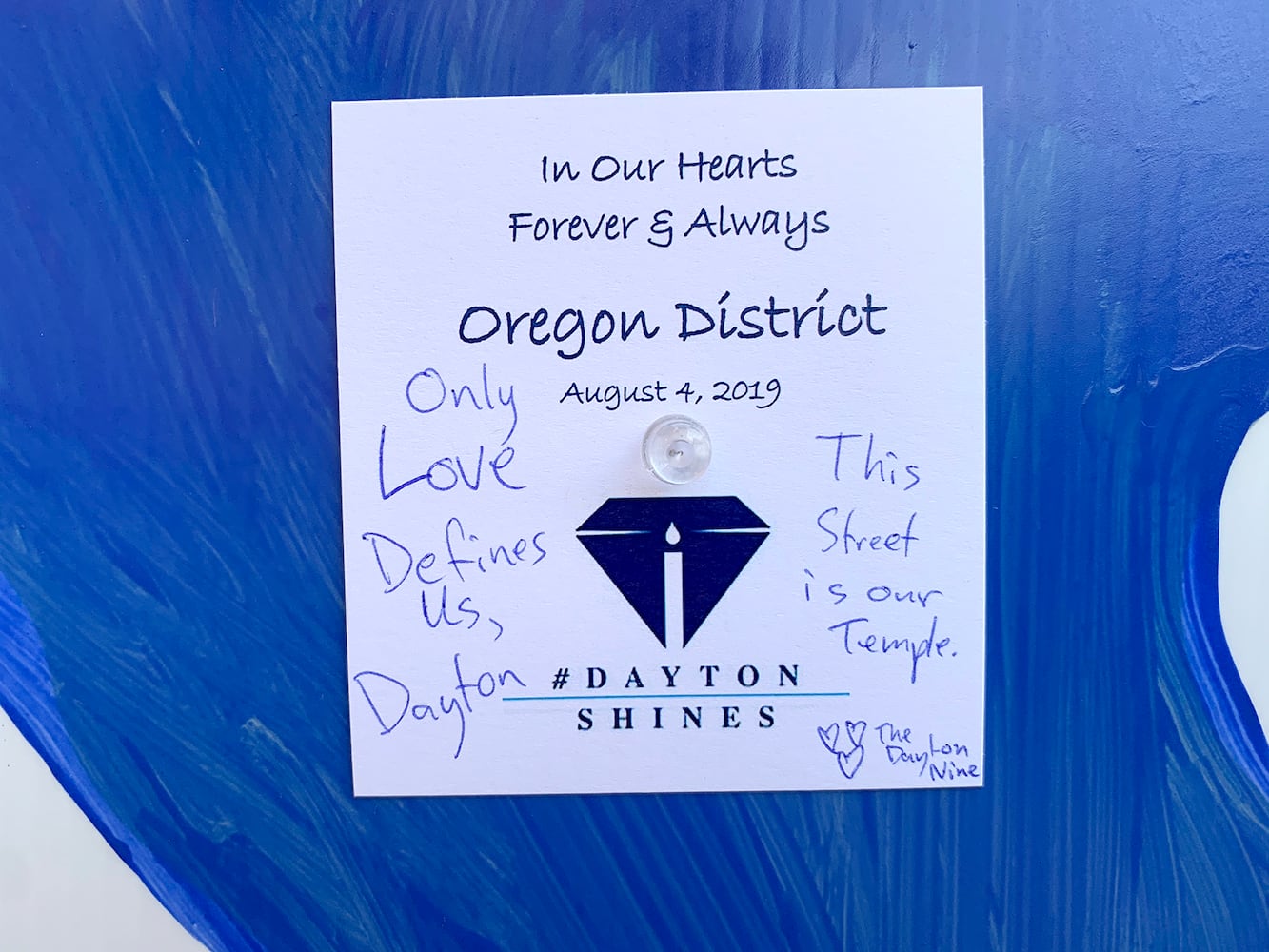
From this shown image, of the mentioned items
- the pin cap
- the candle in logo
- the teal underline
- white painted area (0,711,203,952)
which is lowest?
white painted area (0,711,203,952)

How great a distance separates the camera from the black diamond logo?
495 millimetres

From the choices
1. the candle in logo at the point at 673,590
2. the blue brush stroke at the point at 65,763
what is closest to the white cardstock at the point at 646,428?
the candle in logo at the point at 673,590

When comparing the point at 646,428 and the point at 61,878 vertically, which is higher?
the point at 646,428

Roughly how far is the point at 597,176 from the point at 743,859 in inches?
17.5

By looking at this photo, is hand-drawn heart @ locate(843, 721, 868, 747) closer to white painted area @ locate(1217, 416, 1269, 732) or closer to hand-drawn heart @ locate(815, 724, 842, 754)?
hand-drawn heart @ locate(815, 724, 842, 754)

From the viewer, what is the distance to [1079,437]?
1.61 feet

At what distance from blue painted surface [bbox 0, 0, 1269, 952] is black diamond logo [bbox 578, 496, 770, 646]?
0.13 metres

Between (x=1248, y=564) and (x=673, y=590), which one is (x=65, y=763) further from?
(x=1248, y=564)

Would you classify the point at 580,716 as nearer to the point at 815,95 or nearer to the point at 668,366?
the point at 668,366

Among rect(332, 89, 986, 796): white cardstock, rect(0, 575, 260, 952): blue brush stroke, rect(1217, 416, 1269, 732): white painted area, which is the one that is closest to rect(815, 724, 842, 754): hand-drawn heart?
rect(332, 89, 986, 796): white cardstock

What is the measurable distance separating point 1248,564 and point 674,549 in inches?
14.4

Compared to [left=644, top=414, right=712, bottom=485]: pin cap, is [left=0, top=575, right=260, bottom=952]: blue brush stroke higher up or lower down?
lower down

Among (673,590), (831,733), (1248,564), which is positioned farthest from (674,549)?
(1248,564)

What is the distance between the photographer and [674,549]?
19.5 inches
